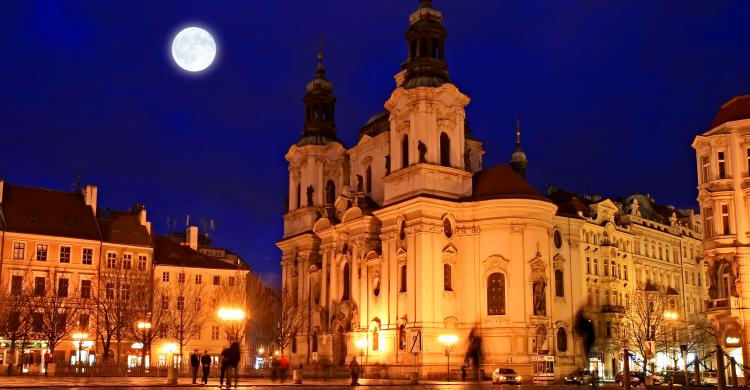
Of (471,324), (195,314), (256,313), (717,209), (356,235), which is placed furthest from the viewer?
(256,313)

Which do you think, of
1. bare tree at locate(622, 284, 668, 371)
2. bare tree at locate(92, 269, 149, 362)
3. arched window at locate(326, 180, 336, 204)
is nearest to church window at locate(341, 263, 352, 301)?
arched window at locate(326, 180, 336, 204)

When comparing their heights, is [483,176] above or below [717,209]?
above

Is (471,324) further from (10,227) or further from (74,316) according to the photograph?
(10,227)

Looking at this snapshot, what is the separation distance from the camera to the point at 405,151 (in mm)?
64438

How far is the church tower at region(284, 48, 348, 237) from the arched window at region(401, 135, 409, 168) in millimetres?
13377

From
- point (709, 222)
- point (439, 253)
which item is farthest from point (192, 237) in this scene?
point (709, 222)

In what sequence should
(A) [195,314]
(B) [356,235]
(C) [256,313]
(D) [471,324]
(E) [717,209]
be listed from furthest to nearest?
(C) [256,313], (A) [195,314], (B) [356,235], (D) [471,324], (E) [717,209]

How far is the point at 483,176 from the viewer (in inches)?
2534

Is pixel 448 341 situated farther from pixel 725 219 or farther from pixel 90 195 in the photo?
pixel 90 195

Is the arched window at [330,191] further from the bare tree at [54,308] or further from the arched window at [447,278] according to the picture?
the bare tree at [54,308]

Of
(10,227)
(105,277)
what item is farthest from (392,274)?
(10,227)

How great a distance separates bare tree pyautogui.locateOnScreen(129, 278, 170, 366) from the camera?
67.3 m

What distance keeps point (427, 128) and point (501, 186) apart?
6.76m

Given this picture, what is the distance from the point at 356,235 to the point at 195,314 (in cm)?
1782
